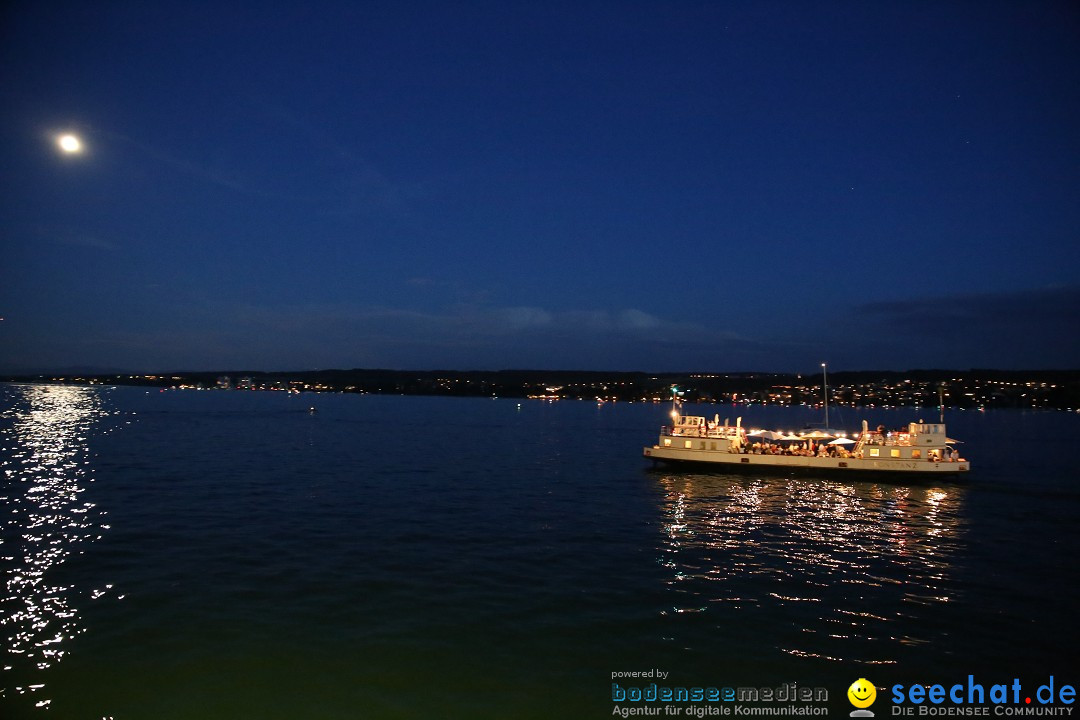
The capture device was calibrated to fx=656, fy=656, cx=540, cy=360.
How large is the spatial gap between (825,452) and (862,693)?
4619 centimetres

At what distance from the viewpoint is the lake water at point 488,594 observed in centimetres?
1519

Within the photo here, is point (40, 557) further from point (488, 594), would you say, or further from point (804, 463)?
point (804, 463)

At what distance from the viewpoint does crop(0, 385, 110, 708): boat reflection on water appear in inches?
625

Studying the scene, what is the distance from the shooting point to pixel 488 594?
839 inches

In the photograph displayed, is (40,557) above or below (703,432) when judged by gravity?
below

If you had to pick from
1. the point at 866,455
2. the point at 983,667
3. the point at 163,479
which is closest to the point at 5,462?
the point at 163,479

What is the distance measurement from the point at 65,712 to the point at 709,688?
13980mm

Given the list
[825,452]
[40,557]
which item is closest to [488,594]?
[40,557]

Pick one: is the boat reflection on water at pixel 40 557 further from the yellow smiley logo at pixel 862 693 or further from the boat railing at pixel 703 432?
the boat railing at pixel 703 432

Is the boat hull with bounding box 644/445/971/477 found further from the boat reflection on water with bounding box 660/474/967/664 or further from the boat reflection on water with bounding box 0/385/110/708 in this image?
the boat reflection on water with bounding box 0/385/110/708

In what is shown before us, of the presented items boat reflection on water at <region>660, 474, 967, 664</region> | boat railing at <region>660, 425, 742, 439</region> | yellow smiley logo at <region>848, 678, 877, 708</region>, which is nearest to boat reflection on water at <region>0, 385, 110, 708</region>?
boat reflection on water at <region>660, 474, 967, 664</region>

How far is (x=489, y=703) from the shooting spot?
14.3 m

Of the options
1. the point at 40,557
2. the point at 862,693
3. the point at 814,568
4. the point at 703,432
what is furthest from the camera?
the point at 703,432

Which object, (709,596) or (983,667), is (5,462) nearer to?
(709,596)
